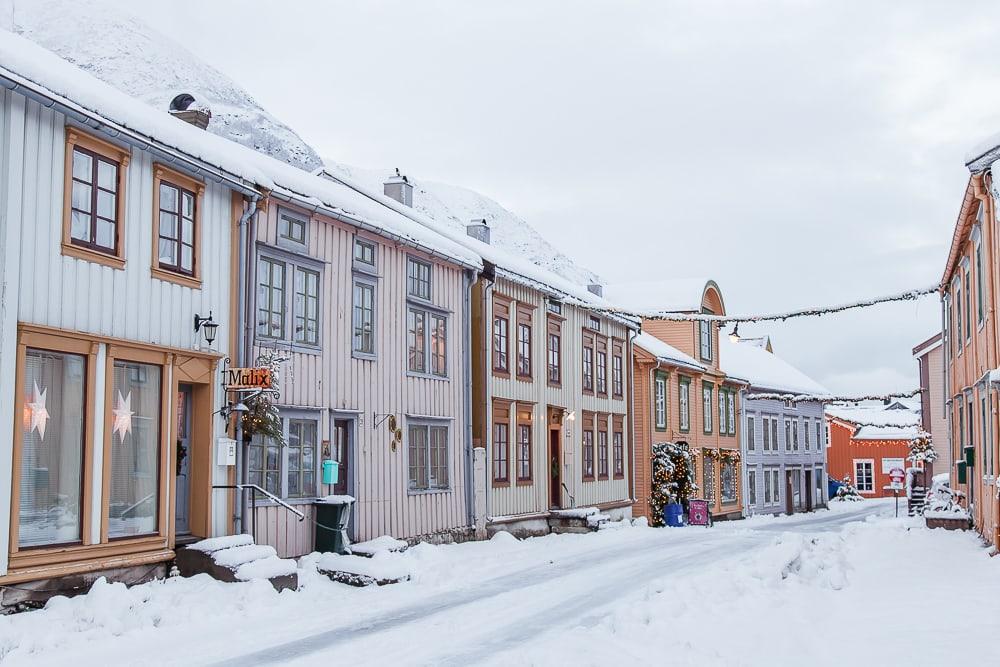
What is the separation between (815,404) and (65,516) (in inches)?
1908

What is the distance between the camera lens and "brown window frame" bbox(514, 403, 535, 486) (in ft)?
82.4

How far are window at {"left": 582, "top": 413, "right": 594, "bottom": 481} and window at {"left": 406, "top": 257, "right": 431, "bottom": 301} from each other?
31.2 ft

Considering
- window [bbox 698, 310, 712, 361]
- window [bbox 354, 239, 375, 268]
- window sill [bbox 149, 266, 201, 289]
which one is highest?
window [bbox 698, 310, 712, 361]

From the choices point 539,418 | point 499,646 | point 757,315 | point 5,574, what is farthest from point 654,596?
point 539,418

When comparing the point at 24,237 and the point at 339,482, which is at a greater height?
the point at 24,237

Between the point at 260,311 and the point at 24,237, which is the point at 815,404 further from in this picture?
the point at 24,237

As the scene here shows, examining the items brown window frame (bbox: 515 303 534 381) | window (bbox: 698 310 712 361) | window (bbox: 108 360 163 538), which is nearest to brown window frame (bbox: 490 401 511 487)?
brown window frame (bbox: 515 303 534 381)

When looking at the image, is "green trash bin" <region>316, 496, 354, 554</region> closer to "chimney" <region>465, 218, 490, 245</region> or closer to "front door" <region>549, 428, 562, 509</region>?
"front door" <region>549, 428, 562, 509</region>

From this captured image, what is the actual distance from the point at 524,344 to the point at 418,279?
18.1 ft

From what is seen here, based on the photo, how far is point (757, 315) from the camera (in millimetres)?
22469

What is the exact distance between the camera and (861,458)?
73.2 meters

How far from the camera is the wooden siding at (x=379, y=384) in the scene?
1733 cm

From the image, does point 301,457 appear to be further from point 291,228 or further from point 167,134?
point 167,134

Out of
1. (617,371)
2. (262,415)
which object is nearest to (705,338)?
(617,371)
